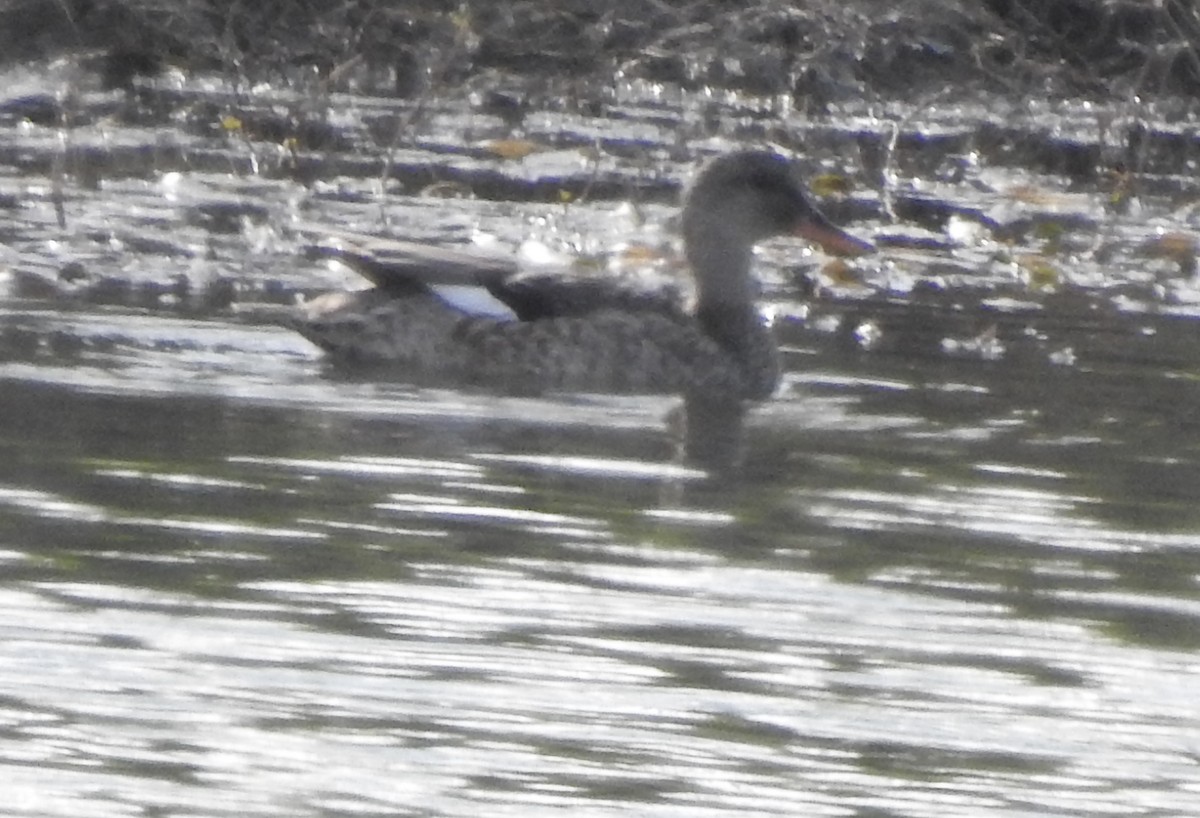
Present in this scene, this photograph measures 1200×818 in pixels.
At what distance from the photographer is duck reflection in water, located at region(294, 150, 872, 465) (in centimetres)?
1080

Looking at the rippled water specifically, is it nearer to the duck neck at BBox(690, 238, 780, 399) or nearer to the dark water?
the dark water

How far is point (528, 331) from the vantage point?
431 inches

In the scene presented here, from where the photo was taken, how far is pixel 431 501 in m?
8.38

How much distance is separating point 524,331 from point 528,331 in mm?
14

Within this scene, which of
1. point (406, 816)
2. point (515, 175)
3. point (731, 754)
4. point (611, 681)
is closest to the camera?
point (406, 816)

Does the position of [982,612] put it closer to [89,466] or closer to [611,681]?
[611,681]

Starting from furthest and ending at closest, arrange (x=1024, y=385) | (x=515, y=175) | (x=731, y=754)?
(x=515, y=175)
(x=1024, y=385)
(x=731, y=754)

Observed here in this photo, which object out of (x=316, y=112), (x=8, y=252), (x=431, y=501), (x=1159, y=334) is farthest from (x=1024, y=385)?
(x=316, y=112)

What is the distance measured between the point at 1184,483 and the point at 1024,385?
1.65 m

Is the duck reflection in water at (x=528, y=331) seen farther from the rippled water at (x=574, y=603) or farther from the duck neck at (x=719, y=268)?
the rippled water at (x=574, y=603)

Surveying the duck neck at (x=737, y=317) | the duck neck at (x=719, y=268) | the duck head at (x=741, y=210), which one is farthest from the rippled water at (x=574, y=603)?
the duck head at (x=741, y=210)

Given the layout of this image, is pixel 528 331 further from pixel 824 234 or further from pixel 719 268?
pixel 824 234

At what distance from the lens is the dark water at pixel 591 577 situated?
596cm

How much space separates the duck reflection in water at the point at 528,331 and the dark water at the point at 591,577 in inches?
9.2
